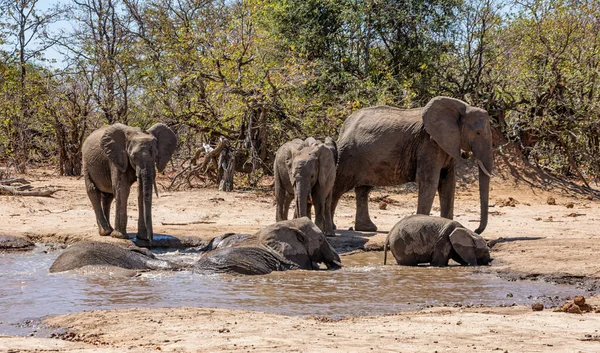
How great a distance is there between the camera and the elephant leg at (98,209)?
1391 centimetres

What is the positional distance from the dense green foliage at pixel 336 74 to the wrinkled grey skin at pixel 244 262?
9.00m

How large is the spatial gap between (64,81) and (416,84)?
10.8 meters

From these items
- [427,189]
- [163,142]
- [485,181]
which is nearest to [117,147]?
[163,142]

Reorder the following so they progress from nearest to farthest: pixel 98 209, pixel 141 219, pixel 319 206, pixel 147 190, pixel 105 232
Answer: pixel 147 190
pixel 141 219
pixel 319 206
pixel 105 232
pixel 98 209

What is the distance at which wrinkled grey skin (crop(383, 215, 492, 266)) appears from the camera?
38.2 ft

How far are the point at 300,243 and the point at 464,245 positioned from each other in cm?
227

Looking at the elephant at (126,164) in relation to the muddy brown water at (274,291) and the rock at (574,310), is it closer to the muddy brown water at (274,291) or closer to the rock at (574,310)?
the muddy brown water at (274,291)

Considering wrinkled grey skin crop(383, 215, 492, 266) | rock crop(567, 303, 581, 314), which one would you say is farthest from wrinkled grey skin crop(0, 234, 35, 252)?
rock crop(567, 303, 581, 314)

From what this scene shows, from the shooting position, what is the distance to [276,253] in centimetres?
1120

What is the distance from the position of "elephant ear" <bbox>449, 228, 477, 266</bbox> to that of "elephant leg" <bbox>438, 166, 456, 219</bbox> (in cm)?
283

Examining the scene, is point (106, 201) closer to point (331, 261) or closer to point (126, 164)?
point (126, 164)

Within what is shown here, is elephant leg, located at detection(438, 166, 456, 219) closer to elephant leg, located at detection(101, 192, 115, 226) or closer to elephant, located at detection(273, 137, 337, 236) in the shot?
elephant, located at detection(273, 137, 337, 236)

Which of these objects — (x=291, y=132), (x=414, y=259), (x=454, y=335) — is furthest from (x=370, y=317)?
(x=291, y=132)

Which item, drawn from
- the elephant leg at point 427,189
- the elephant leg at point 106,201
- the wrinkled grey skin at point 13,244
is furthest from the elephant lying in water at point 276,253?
the wrinkled grey skin at point 13,244
